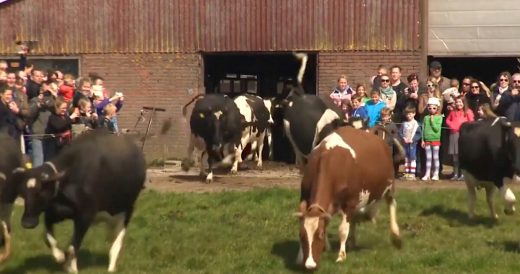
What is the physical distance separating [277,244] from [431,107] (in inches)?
234

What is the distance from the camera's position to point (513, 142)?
12.2 metres

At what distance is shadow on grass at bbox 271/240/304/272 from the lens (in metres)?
10.7

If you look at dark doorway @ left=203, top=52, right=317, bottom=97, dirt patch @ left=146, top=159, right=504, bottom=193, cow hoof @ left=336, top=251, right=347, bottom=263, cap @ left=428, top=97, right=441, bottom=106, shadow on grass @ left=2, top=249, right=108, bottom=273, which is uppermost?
dark doorway @ left=203, top=52, right=317, bottom=97

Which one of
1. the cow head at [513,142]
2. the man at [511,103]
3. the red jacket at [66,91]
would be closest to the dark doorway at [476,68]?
the man at [511,103]

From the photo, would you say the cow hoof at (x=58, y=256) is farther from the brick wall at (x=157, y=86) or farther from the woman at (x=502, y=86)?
the brick wall at (x=157, y=86)

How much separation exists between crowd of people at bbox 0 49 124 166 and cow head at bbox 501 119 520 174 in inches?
230

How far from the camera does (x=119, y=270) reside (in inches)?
421

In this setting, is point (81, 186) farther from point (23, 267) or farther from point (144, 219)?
point (144, 219)

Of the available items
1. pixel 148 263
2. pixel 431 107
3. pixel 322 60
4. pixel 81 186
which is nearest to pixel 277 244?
pixel 148 263

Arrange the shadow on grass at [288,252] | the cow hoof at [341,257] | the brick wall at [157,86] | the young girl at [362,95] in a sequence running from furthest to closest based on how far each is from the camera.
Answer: the brick wall at [157,86] < the young girl at [362,95] < the cow hoof at [341,257] < the shadow on grass at [288,252]

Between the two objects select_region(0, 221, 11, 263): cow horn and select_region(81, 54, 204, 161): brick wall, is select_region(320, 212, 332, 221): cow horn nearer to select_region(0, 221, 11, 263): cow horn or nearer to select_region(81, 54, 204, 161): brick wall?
select_region(0, 221, 11, 263): cow horn

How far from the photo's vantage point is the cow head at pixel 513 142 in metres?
12.1

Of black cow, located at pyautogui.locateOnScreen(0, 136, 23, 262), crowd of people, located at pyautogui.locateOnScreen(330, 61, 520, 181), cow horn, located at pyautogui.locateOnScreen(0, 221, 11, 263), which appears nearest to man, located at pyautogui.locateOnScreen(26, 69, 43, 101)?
crowd of people, located at pyautogui.locateOnScreen(330, 61, 520, 181)

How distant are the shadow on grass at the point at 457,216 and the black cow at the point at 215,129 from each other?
15.5 ft
